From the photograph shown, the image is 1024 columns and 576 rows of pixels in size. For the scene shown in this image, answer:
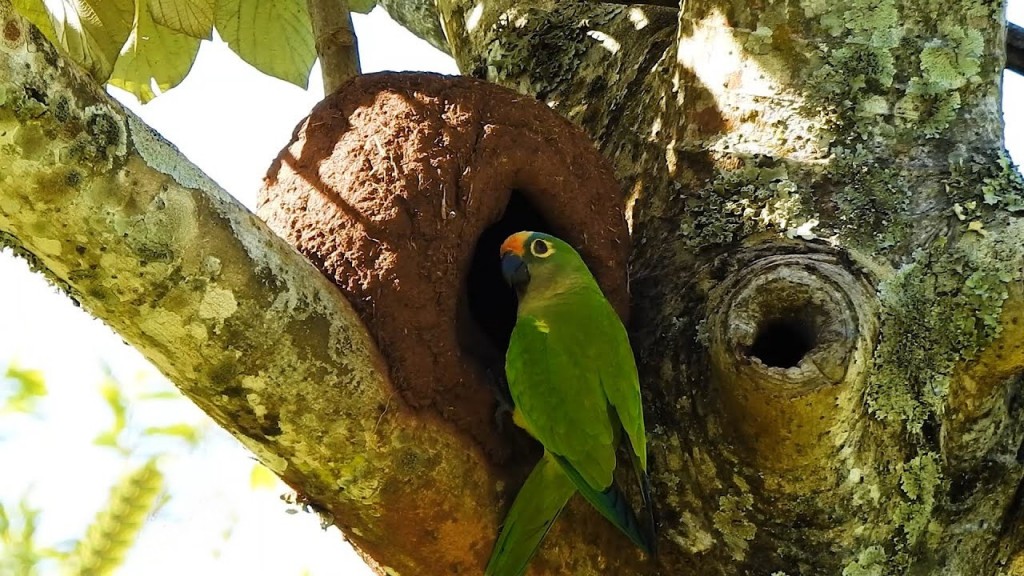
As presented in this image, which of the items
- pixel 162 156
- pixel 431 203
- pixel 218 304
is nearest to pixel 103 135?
pixel 162 156

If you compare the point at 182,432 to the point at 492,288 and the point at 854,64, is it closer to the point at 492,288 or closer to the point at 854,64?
the point at 492,288

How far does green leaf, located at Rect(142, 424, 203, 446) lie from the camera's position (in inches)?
133

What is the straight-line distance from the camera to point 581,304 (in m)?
2.54

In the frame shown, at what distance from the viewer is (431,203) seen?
7.68 ft

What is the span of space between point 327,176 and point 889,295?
127cm

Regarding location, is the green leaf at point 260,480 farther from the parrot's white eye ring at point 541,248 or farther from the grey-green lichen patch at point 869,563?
the grey-green lichen patch at point 869,563

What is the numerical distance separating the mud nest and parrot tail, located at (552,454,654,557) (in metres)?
0.19

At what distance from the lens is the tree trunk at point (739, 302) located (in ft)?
5.55

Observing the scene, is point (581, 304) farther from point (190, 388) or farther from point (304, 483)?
point (190, 388)

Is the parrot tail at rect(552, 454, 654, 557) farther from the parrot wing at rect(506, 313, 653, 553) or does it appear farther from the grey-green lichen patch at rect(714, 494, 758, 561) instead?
the grey-green lichen patch at rect(714, 494, 758, 561)

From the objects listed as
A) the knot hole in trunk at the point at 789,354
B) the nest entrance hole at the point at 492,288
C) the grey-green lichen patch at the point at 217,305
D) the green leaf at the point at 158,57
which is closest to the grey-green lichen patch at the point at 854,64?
the knot hole in trunk at the point at 789,354

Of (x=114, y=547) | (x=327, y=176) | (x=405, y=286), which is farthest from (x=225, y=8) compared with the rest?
(x=114, y=547)

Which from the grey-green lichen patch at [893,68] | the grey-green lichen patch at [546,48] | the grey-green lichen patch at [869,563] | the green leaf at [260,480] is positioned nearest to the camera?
the grey-green lichen patch at [869,563]

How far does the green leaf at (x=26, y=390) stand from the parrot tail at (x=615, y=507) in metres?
2.03
